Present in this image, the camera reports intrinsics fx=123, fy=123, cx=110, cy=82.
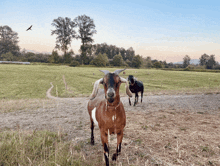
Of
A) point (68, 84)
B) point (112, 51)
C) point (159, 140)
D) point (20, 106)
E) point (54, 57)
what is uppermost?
point (112, 51)

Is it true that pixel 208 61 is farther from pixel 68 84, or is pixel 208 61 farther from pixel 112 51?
pixel 68 84

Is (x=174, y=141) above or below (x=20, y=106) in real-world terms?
above

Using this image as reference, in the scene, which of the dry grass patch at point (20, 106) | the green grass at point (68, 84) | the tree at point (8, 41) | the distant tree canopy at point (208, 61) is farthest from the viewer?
the distant tree canopy at point (208, 61)

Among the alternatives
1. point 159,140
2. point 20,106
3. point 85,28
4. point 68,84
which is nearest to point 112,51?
point 85,28

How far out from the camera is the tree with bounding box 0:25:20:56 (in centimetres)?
9178

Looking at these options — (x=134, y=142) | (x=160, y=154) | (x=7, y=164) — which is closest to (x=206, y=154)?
(x=160, y=154)

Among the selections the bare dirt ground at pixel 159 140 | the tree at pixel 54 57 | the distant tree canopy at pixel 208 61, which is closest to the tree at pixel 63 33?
the tree at pixel 54 57

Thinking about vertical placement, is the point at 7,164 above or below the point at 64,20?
below

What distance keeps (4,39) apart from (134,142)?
124536mm

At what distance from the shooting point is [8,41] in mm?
94000

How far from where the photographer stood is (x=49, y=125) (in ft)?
24.0

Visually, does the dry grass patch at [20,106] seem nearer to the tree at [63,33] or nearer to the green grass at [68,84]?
the green grass at [68,84]

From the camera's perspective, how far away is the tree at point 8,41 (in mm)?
91781

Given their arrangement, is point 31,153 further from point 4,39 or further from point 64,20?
point 4,39
